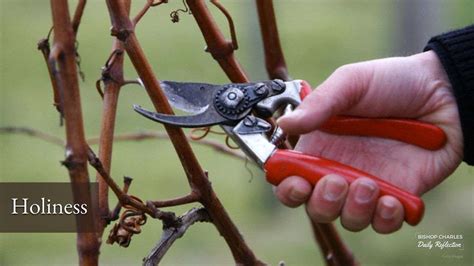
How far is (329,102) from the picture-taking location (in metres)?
1.28

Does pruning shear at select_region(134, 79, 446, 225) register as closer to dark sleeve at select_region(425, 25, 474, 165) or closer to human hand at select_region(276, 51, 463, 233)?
human hand at select_region(276, 51, 463, 233)

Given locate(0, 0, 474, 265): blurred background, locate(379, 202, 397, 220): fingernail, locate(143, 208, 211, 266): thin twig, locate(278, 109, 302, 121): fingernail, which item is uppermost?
locate(278, 109, 302, 121): fingernail

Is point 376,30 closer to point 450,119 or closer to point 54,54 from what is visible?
point 450,119

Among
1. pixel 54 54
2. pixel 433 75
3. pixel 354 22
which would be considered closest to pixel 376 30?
pixel 354 22

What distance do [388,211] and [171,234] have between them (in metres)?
0.30

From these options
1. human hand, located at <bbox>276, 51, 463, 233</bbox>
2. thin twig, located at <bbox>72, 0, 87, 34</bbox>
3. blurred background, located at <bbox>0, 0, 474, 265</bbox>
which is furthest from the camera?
blurred background, located at <bbox>0, 0, 474, 265</bbox>

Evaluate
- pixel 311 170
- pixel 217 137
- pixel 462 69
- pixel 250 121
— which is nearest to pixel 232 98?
pixel 250 121

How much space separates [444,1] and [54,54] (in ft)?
13.3

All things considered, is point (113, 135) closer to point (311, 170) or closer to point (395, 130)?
point (311, 170)

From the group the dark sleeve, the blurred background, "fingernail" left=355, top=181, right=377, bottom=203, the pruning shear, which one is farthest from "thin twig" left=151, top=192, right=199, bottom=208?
the blurred background

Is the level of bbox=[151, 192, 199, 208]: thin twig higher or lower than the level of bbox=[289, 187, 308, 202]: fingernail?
higher

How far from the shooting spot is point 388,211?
49.3 inches

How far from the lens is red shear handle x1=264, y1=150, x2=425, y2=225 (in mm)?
1258

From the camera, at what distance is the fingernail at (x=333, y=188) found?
1259 millimetres
